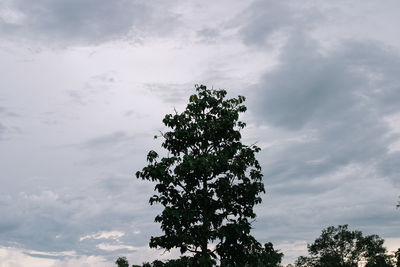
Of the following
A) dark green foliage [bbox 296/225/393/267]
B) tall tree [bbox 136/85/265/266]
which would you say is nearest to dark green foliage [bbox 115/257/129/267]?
dark green foliage [bbox 296/225/393/267]

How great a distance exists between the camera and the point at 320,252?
78.6m

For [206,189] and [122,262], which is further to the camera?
[122,262]

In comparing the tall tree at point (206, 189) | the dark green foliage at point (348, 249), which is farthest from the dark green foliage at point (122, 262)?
the tall tree at point (206, 189)

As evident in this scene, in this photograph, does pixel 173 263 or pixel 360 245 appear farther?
pixel 360 245

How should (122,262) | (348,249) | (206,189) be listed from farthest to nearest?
(122,262)
(348,249)
(206,189)

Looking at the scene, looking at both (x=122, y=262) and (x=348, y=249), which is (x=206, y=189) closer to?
(x=348, y=249)

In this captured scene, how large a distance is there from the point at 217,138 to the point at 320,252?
63079 mm

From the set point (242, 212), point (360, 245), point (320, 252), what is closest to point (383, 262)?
point (360, 245)

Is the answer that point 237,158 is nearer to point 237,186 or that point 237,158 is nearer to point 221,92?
point 237,186

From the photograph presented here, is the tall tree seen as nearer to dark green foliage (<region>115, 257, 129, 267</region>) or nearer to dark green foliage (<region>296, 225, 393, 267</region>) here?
dark green foliage (<region>296, 225, 393, 267</region>)

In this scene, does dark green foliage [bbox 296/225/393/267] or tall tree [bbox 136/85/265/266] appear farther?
dark green foliage [bbox 296/225/393/267]

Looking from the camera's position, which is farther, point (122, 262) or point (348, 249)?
point (122, 262)

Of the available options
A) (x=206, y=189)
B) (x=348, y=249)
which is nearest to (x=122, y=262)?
(x=348, y=249)

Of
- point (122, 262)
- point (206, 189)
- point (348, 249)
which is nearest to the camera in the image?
point (206, 189)
